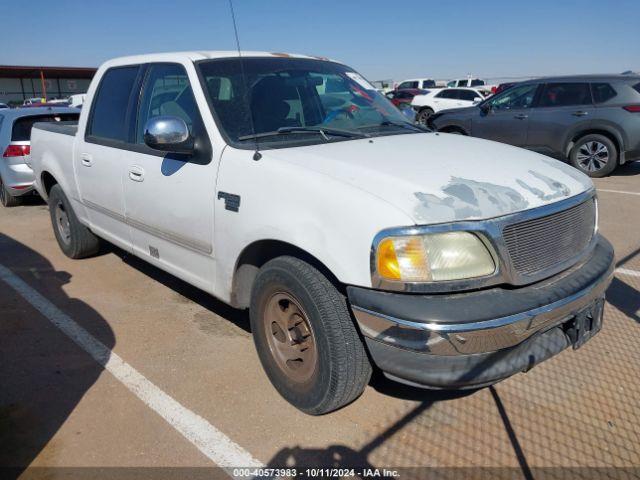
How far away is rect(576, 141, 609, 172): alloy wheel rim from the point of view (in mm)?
9688

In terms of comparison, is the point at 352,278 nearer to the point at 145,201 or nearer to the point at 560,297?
the point at 560,297

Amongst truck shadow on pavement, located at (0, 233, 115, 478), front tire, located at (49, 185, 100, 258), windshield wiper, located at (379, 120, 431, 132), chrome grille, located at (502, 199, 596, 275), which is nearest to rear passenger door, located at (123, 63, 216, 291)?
truck shadow on pavement, located at (0, 233, 115, 478)

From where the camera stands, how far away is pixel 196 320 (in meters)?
4.09

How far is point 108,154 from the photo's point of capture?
418cm

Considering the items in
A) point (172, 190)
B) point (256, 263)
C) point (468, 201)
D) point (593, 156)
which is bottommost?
point (593, 156)

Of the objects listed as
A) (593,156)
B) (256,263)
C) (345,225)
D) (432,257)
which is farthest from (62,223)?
(593,156)

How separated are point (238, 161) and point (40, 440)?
1.80 m

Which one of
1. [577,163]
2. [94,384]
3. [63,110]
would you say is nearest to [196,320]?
[94,384]

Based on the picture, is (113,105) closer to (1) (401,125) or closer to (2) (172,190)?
(2) (172,190)

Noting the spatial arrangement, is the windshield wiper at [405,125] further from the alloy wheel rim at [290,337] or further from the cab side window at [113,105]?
the cab side window at [113,105]

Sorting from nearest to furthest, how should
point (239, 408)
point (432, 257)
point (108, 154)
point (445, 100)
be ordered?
point (432, 257), point (239, 408), point (108, 154), point (445, 100)

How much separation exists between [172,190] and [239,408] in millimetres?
1442

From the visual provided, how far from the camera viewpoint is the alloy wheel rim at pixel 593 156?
9688 millimetres

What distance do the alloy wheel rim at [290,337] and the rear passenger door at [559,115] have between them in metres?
8.83
